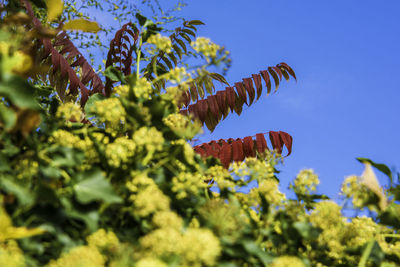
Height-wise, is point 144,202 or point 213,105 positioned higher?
point 213,105

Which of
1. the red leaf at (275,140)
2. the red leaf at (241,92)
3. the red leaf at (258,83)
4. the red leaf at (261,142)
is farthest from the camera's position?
the red leaf at (258,83)

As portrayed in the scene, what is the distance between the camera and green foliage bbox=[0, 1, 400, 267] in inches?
20.7

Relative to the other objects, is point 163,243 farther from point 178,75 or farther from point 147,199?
point 178,75

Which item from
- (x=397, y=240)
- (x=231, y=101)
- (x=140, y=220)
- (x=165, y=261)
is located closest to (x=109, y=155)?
(x=140, y=220)

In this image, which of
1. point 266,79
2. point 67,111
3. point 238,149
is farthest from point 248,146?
point 67,111

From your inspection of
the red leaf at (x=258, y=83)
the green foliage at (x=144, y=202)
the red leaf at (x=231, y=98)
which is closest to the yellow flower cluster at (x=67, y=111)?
the green foliage at (x=144, y=202)

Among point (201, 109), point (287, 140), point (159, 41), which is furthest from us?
point (201, 109)

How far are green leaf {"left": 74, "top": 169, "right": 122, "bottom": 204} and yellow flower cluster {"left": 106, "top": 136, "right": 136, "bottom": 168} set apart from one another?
0.05 meters

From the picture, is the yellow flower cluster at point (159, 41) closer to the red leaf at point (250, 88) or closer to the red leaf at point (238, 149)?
the red leaf at point (238, 149)

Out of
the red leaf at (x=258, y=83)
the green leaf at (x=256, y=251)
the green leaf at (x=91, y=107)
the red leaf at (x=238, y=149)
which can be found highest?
the red leaf at (x=258, y=83)

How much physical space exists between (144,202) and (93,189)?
0.09 metres

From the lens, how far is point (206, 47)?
0.80 metres

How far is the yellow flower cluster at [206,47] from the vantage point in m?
0.80

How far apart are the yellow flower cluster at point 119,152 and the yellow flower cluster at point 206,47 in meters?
0.28
